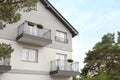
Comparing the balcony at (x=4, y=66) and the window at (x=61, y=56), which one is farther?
the window at (x=61, y=56)

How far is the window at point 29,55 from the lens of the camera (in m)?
20.5

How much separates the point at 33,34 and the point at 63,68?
4.39 m

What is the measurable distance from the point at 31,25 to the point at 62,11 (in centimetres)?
506

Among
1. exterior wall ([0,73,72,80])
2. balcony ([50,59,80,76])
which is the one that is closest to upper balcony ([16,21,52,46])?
balcony ([50,59,80,76])

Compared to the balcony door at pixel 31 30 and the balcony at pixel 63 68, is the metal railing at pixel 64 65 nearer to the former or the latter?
the balcony at pixel 63 68

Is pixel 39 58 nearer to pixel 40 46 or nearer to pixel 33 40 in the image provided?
pixel 40 46

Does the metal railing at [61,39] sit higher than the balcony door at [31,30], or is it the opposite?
the balcony door at [31,30]

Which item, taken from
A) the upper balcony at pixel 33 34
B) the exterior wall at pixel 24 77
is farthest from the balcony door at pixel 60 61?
the upper balcony at pixel 33 34

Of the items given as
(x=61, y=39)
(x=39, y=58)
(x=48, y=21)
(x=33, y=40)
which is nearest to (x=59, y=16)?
(x=48, y=21)

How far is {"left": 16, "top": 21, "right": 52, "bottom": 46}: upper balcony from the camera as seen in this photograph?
19953mm

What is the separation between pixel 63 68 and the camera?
21.9 meters

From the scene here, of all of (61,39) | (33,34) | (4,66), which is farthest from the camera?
(61,39)

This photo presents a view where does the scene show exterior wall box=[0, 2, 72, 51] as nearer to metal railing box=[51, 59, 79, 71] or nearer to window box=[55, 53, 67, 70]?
window box=[55, 53, 67, 70]

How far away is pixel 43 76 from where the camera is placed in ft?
69.1
